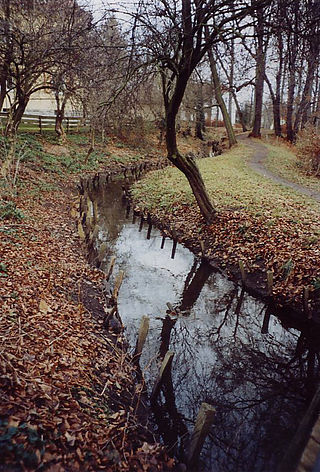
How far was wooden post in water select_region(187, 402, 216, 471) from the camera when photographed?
4148 millimetres

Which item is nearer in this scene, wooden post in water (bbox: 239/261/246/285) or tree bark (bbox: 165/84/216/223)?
wooden post in water (bbox: 239/261/246/285)

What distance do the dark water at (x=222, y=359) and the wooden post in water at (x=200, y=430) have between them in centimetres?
43

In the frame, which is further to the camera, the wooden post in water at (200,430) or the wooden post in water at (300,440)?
the wooden post in water at (300,440)

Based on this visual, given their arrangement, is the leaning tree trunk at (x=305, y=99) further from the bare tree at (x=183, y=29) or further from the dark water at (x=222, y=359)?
the dark water at (x=222, y=359)

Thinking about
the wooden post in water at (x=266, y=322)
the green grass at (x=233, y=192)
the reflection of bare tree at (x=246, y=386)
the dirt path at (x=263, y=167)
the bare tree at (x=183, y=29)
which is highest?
the bare tree at (x=183, y=29)

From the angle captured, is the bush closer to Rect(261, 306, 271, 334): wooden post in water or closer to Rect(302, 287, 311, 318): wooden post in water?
Rect(261, 306, 271, 334): wooden post in water

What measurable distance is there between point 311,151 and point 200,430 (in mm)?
20150

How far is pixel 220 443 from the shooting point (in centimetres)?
517

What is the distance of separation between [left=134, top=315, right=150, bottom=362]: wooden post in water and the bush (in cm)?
1747

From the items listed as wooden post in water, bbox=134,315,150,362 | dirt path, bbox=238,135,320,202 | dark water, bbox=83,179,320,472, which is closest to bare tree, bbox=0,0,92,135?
dark water, bbox=83,179,320,472

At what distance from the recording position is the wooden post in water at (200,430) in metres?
4.15

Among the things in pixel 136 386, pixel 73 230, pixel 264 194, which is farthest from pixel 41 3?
pixel 136 386

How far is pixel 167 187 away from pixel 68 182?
6.09 m

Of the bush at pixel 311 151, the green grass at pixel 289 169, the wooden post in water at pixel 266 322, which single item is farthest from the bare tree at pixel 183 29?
the bush at pixel 311 151
